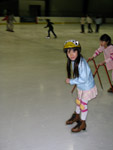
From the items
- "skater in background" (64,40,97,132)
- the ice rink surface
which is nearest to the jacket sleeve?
"skater in background" (64,40,97,132)

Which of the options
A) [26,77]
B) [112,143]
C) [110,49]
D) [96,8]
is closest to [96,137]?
[112,143]

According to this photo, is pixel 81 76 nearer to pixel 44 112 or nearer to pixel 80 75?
pixel 80 75

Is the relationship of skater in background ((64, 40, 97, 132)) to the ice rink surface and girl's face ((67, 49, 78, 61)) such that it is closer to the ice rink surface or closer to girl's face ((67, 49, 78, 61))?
girl's face ((67, 49, 78, 61))

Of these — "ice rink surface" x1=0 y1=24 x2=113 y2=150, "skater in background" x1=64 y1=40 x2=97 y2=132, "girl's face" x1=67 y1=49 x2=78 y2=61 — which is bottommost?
"ice rink surface" x1=0 y1=24 x2=113 y2=150

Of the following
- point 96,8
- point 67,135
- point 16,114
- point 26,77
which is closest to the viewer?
point 67,135

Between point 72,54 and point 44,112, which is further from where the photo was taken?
point 44,112

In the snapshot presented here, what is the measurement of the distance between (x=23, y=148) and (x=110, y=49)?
84.1 inches

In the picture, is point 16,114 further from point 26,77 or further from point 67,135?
point 26,77

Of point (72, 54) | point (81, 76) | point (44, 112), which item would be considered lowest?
point (44, 112)

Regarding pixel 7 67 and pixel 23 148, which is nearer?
pixel 23 148

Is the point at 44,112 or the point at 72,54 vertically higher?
the point at 72,54

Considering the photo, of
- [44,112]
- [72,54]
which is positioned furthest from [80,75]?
[44,112]

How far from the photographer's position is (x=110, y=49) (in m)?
3.45

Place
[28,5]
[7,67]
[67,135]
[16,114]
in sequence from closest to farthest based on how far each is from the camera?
[67,135], [16,114], [7,67], [28,5]
